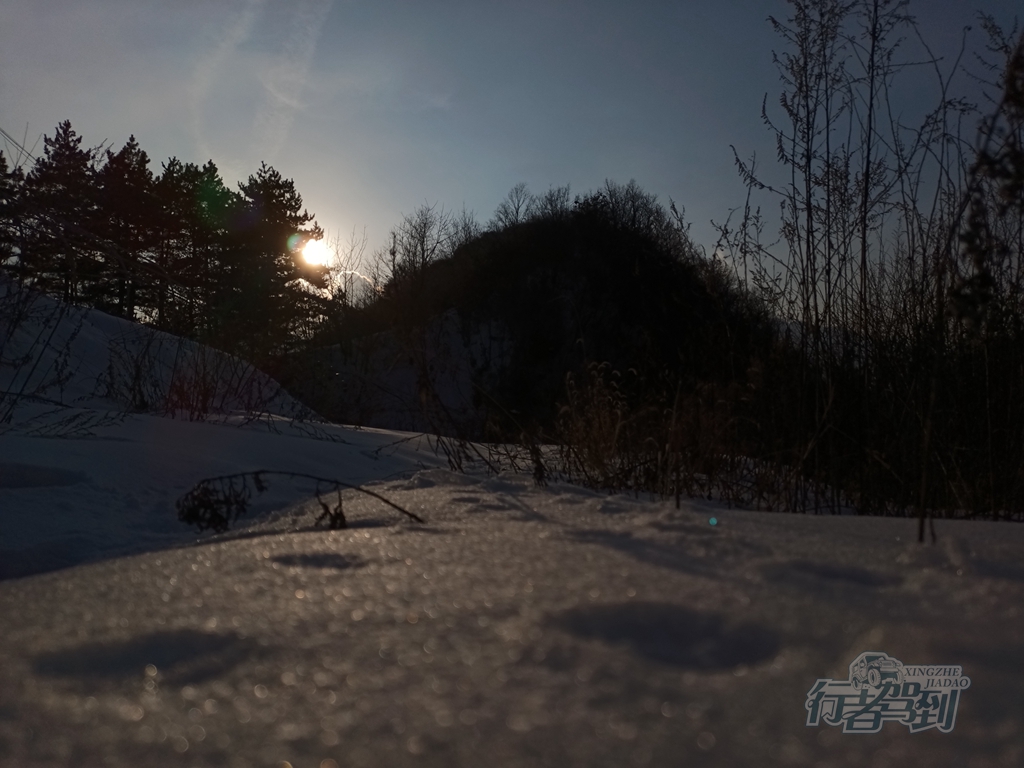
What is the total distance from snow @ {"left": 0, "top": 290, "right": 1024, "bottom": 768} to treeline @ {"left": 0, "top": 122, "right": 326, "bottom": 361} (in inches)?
55.4

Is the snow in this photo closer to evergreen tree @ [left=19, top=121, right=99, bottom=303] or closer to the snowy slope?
the snowy slope

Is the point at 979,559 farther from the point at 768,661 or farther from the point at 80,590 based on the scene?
the point at 80,590

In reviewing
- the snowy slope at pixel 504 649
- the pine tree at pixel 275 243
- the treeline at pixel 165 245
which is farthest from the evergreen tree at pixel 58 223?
the pine tree at pixel 275 243

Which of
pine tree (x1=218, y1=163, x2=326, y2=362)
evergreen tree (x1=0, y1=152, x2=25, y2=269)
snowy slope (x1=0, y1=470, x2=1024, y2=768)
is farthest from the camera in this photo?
pine tree (x1=218, y1=163, x2=326, y2=362)

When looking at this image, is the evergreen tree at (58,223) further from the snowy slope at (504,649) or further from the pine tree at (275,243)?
the pine tree at (275,243)

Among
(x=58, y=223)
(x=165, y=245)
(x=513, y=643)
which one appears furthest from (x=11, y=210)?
(x=165, y=245)

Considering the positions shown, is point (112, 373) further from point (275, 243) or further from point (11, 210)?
point (275, 243)

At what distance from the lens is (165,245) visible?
5.71 meters

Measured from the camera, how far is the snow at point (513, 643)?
57 cm

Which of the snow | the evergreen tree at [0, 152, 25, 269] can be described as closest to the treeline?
the evergreen tree at [0, 152, 25, 269]

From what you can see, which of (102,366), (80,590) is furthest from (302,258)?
(80,590)

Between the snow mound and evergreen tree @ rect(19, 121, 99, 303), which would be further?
the snow mound

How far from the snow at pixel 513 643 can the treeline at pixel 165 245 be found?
1407 millimetres

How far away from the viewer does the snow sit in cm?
57
